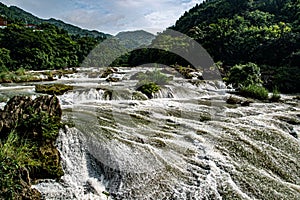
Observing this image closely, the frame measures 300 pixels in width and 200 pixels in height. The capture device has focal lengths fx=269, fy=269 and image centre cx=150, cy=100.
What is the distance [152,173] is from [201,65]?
26.9 meters

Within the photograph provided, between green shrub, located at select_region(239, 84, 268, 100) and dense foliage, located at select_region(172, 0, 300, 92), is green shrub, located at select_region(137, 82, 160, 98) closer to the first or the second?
green shrub, located at select_region(239, 84, 268, 100)

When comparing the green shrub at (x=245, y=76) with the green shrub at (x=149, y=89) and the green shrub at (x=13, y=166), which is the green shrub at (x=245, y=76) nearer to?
the green shrub at (x=149, y=89)

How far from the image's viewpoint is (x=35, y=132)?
6.18m

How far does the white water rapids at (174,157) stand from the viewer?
208 inches

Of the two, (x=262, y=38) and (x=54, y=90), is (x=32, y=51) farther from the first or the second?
(x=262, y=38)

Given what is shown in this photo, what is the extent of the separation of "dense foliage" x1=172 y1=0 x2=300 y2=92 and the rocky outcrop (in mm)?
17144

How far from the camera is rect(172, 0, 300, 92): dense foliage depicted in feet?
71.3

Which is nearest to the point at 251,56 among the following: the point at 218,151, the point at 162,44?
the point at 162,44

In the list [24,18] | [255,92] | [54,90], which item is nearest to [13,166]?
[54,90]

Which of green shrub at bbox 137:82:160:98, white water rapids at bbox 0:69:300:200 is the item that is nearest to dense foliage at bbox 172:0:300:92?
green shrub at bbox 137:82:160:98

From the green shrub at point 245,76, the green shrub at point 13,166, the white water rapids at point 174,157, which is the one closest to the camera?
the green shrub at point 13,166

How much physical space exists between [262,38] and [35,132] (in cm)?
2910

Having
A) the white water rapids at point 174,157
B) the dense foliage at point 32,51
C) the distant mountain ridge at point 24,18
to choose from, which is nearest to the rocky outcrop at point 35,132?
the white water rapids at point 174,157

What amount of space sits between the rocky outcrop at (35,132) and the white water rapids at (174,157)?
23 centimetres
